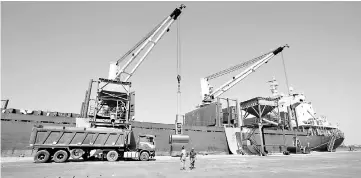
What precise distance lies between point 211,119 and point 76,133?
29549 millimetres

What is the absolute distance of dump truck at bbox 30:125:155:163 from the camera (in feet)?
57.4

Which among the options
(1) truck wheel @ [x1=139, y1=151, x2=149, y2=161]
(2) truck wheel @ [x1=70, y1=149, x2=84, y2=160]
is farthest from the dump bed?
(1) truck wheel @ [x1=139, y1=151, x2=149, y2=161]

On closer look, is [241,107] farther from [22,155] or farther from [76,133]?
[22,155]

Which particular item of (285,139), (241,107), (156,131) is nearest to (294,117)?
(285,139)

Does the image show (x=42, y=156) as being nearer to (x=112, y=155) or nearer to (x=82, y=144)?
(x=82, y=144)

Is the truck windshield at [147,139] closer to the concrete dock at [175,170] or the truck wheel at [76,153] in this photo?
the truck wheel at [76,153]

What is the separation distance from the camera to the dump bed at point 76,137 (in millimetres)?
17688

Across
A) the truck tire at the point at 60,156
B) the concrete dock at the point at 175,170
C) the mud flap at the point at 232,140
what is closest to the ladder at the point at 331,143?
the mud flap at the point at 232,140

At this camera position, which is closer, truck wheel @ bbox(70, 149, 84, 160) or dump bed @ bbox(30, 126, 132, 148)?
dump bed @ bbox(30, 126, 132, 148)

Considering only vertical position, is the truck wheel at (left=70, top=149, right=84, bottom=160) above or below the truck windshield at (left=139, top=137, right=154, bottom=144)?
below

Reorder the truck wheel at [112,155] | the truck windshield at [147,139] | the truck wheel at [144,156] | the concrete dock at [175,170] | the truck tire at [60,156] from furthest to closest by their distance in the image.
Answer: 1. the truck windshield at [147,139]
2. the truck wheel at [144,156]
3. the truck wheel at [112,155]
4. the truck tire at [60,156]
5. the concrete dock at [175,170]

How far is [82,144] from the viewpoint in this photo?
62.0 ft

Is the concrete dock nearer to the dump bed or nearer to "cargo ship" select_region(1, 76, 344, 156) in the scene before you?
the dump bed

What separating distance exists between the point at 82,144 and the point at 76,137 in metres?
0.90
